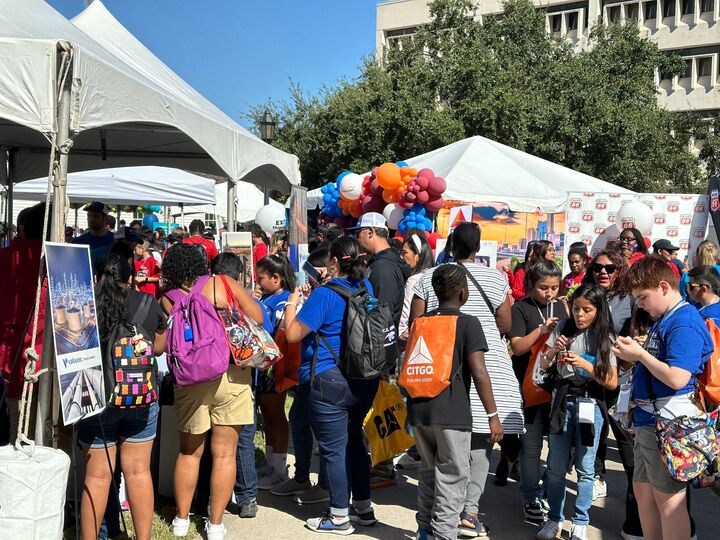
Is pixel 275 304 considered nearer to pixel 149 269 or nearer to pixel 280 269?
pixel 280 269

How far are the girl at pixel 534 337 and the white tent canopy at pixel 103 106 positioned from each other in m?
2.53

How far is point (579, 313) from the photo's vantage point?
4.97 m

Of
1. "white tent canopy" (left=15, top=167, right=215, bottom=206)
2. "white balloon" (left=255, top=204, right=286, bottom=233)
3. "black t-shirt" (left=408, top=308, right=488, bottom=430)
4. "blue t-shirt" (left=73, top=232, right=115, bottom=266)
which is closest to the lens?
"black t-shirt" (left=408, top=308, right=488, bottom=430)

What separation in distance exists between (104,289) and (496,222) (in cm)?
1033

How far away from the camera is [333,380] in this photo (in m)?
5.07

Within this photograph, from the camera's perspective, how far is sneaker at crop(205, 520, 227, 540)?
16.3 feet

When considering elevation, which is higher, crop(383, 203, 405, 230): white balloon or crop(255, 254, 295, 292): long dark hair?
crop(383, 203, 405, 230): white balloon

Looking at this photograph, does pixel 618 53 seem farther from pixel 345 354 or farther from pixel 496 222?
pixel 345 354

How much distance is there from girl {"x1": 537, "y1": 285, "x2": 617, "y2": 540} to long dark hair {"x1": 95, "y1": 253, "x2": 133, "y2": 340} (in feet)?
8.53

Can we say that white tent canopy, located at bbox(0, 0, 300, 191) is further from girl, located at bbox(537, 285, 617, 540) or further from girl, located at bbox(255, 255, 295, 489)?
girl, located at bbox(537, 285, 617, 540)

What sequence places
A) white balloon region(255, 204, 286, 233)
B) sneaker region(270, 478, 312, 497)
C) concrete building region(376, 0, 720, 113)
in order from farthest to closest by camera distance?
concrete building region(376, 0, 720, 113) → white balloon region(255, 204, 286, 233) → sneaker region(270, 478, 312, 497)

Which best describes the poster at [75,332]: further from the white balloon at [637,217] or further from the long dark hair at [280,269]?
the white balloon at [637,217]

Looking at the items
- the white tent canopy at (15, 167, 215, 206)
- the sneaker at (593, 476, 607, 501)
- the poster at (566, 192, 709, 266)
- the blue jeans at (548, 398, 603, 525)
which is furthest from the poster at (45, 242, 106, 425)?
the poster at (566, 192, 709, 266)

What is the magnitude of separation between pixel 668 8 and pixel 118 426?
195 ft
